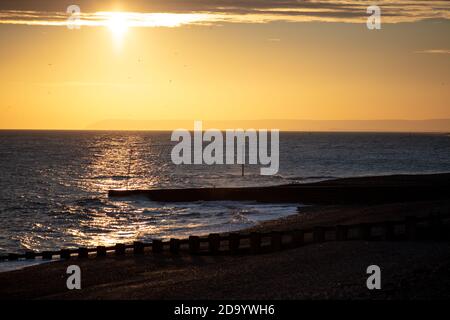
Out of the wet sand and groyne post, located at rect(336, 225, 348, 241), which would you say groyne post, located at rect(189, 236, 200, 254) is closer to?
the wet sand

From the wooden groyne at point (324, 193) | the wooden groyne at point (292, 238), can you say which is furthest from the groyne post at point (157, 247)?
the wooden groyne at point (324, 193)

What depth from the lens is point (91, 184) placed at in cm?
9488

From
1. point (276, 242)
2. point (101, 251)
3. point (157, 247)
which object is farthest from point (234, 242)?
point (101, 251)

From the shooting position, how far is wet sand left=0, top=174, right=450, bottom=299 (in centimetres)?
1617

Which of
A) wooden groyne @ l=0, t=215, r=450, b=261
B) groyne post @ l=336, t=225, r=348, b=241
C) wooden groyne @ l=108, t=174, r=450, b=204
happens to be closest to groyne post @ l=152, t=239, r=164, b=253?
wooden groyne @ l=0, t=215, r=450, b=261

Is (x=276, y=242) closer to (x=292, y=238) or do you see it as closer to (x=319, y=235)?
(x=292, y=238)

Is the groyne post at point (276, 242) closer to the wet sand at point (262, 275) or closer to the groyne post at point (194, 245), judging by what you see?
the wet sand at point (262, 275)

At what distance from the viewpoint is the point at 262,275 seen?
→ 18875 mm

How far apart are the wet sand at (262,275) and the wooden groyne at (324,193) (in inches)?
1048

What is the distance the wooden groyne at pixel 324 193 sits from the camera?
4925 cm

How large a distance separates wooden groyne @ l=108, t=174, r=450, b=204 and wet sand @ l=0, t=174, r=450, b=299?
2663 centimetres
